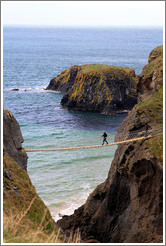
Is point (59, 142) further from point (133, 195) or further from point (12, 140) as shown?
point (12, 140)

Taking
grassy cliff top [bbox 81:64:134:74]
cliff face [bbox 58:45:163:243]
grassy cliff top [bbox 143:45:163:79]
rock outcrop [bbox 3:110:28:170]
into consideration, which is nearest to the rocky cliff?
rock outcrop [bbox 3:110:28:170]

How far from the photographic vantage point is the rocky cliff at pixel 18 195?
10.9 m

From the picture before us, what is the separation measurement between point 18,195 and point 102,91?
29.5 meters

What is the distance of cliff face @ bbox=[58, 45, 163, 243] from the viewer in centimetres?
1366

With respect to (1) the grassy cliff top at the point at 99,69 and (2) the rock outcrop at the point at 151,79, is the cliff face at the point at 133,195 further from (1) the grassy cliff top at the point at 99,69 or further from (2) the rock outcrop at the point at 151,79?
(1) the grassy cliff top at the point at 99,69

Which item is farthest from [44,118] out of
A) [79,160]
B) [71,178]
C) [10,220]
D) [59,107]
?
[10,220]

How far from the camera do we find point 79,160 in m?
27.3

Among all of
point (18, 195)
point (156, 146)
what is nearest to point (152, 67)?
point (156, 146)

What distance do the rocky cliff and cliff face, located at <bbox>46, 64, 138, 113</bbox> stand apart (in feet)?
85.9

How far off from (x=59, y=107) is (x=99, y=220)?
27.5 meters

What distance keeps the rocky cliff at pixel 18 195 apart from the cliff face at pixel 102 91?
85.9 feet

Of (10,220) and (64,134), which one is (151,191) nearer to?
(10,220)

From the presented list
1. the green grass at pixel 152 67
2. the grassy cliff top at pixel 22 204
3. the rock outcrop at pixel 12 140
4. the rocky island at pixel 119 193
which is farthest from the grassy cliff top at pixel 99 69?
the grassy cliff top at pixel 22 204

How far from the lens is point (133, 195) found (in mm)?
15141
